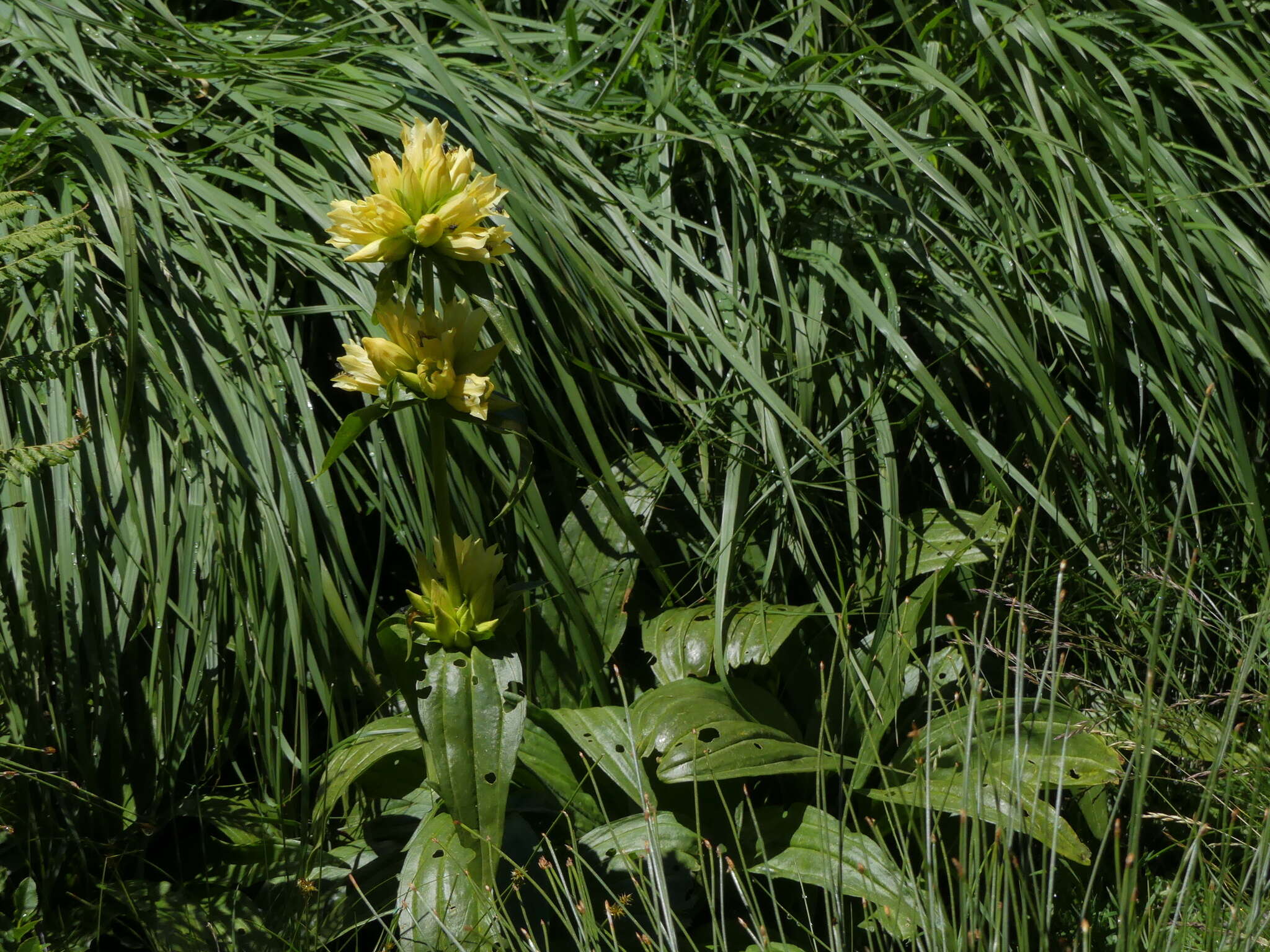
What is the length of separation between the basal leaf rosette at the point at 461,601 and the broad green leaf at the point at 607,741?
0.24 m

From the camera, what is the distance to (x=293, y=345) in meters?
1.39

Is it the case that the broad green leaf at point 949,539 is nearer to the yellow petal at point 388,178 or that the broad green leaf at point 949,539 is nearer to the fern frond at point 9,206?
the yellow petal at point 388,178

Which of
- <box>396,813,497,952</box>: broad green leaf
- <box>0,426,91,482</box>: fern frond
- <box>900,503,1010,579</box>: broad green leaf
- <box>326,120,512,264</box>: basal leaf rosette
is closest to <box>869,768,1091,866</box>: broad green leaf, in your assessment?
<box>900,503,1010,579</box>: broad green leaf

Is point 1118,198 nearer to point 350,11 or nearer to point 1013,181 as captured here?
point 1013,181

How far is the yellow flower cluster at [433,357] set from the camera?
3.10ft

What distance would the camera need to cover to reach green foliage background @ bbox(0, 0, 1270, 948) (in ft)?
4.05

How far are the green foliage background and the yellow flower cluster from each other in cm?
33

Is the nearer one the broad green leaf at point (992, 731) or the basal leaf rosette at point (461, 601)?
the basal leaf rosette at point (461, 601)

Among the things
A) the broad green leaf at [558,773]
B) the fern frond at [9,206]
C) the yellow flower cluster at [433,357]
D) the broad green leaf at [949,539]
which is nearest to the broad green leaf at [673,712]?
the broad green leaf at [558,773]

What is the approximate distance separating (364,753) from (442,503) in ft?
1.15

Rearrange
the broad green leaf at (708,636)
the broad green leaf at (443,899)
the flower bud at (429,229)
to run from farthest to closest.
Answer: the broad green leaf at (708,636), the broad green leaf at (443,899), the flower bud at (429,229)

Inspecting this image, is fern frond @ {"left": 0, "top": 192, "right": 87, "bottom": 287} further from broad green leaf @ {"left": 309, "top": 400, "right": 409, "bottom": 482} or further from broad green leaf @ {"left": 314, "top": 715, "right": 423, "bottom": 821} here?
broad green leaf @ {"left": 314, "top": 715, "right": 423, "bottom": 821}

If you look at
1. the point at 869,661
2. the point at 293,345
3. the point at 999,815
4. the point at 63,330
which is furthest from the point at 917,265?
the point at 63,330

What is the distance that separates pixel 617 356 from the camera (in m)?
1.58
